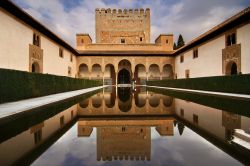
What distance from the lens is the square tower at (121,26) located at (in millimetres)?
40906

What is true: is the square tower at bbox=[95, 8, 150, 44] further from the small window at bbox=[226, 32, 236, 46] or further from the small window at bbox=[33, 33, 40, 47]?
the small window at bbox=[226, 32, 236, 46]

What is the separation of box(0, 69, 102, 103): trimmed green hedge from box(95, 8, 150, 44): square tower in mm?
27864

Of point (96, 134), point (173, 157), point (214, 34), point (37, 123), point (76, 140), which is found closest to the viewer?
point (173, 157)

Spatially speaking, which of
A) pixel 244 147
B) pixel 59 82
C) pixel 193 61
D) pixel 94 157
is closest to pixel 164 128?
pixel 244 147

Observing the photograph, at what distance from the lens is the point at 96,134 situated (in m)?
3.65

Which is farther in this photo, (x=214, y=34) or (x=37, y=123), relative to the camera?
(x=214, y=34)

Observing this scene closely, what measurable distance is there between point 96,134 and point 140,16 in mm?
40690

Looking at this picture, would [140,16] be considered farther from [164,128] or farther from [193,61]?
[164,128]

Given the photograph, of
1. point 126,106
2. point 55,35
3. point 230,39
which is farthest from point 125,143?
point 55,35

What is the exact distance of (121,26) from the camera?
1613 inches

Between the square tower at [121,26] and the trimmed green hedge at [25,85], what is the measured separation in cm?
2786

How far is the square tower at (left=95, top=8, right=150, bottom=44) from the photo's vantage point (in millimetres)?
40906

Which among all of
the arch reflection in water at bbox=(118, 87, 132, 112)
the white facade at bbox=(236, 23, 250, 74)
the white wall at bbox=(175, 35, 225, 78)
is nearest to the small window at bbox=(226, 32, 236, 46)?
the white wall at bbox=(175, 35, 225, 78)

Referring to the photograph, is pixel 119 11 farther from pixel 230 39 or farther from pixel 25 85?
pixel 25 85
